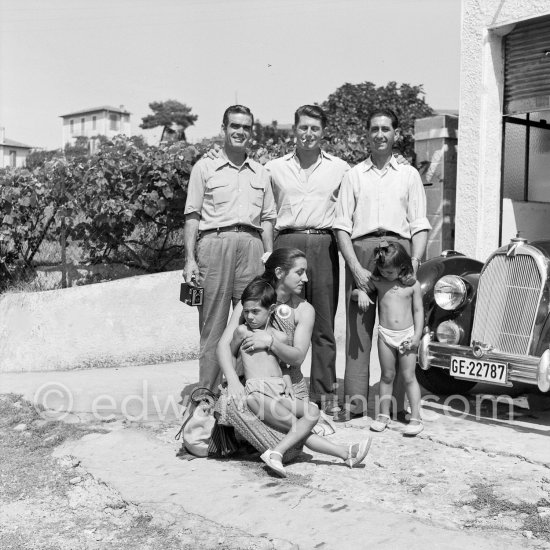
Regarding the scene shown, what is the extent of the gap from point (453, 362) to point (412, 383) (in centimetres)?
37

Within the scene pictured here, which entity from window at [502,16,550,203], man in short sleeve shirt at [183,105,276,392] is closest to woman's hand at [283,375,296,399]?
man in short sleeve shirt at [183,105,276,392]

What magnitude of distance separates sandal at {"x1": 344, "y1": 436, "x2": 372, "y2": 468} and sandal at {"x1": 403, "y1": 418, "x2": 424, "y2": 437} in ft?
2.23

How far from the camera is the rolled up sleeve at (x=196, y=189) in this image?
4.80 metres

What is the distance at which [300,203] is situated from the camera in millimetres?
4805

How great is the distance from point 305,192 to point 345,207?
0.91ft

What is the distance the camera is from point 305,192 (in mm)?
4812

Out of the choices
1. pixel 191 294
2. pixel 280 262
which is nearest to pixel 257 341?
pixel 280 262

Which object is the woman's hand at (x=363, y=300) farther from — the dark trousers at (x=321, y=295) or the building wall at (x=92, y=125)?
the building wall at (x=92, y=125)

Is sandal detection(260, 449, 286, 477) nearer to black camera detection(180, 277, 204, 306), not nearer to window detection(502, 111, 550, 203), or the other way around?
black camera detection(180, 277, 204, 306)

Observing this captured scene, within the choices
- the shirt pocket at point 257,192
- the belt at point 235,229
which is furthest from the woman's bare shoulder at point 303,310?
the shirt pocket at point 257,192

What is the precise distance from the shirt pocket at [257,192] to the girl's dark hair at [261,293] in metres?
0.87

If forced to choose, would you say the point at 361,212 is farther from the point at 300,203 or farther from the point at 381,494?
the point at 381,494

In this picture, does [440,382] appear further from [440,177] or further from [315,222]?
[440,177]

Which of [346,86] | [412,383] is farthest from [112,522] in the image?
[346,86]
